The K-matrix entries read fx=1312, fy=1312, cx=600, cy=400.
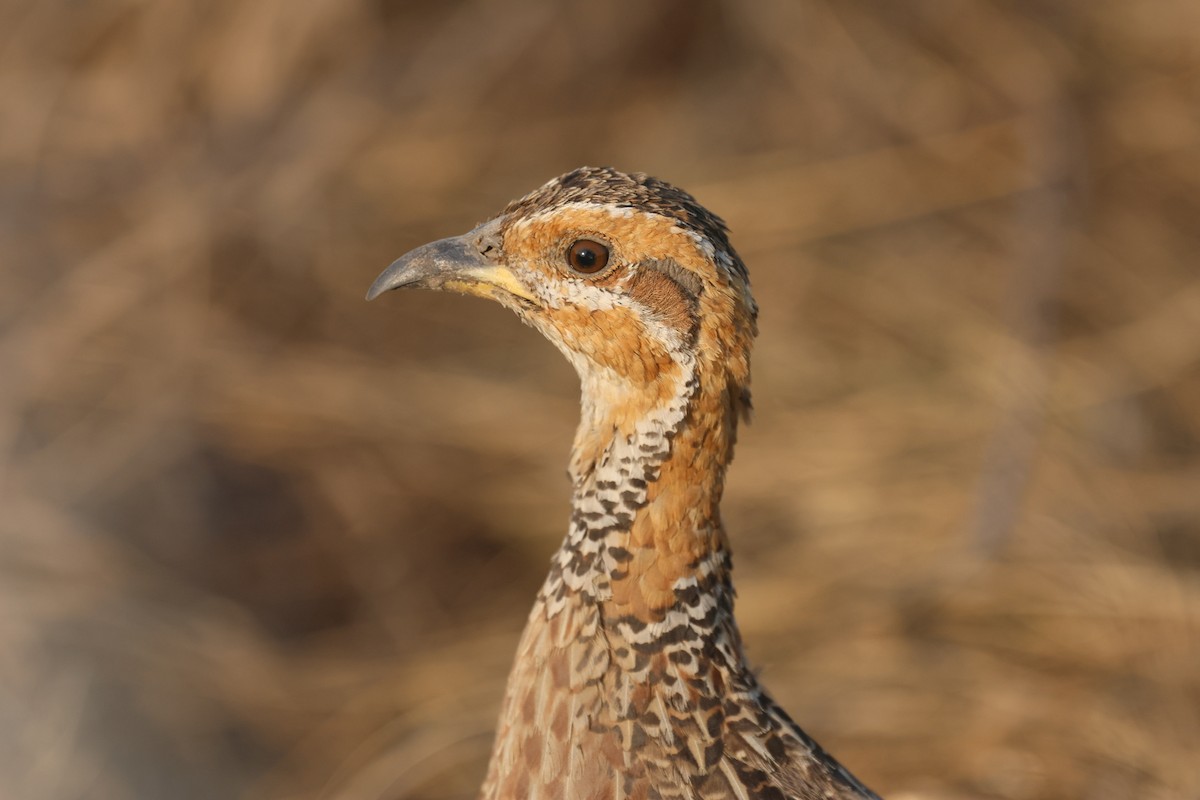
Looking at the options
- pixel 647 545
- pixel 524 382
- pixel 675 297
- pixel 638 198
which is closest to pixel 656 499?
pixel 647 545

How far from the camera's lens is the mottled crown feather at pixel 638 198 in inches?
79.0

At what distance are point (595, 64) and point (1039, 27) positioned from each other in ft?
6.40

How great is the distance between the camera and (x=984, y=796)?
334 cm

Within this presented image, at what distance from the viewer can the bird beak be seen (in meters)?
2.15

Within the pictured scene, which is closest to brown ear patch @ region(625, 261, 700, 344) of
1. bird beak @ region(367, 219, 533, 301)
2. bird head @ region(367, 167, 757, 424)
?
bird head @ region(367, 167, 757, 424)

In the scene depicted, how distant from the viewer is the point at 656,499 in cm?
202

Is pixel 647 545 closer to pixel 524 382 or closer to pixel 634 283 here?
pixel 634 283

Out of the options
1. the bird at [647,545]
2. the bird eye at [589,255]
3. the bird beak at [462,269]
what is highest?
the bird beak at [462,269]

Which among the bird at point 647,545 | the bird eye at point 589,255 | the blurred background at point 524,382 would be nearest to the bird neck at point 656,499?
the bird at point 647,545

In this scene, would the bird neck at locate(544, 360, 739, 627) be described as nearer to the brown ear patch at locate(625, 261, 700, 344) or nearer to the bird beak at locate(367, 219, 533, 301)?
the brown ear patch at locate(625, 261, 700, 344)

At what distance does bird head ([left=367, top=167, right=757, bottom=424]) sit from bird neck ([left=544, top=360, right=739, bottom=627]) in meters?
0.02

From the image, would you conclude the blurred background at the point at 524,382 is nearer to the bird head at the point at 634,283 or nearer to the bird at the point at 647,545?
the bird at the point at 647,545

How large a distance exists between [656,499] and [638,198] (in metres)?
0.46

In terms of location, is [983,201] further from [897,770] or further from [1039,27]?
[897,770]
